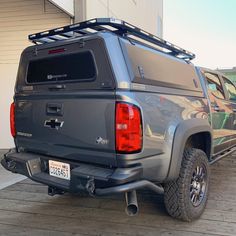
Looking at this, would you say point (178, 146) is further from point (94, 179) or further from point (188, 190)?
point (94, 179)

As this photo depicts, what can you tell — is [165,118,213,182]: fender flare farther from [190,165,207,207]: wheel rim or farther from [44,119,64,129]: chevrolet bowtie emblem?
[44,119,64,129]: chevrolet bowtie emblem

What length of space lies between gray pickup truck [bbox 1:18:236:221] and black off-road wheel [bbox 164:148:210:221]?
11 mm

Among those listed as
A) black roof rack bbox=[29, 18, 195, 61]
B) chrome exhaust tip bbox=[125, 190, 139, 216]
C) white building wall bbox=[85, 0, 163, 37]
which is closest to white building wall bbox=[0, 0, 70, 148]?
white building wall bbox=[85, 0, 163, 37]

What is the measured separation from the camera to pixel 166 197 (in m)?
3.41

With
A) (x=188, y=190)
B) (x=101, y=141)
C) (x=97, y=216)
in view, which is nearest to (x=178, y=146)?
(x=188, y=190)

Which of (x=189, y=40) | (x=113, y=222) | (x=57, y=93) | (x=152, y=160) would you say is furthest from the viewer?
(x=189, y=40)

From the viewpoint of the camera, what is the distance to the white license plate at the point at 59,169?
310 cm

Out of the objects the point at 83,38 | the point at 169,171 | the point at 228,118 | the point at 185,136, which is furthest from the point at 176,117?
the point at 228,118

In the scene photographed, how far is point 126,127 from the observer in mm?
2713

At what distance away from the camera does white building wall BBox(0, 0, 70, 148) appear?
A: 23.3 ft

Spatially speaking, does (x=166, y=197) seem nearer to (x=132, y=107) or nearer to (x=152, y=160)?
(x=152, y=160)

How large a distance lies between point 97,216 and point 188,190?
3.70 ft

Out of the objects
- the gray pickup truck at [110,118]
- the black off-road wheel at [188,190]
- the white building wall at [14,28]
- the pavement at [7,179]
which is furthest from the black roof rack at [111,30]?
the white building wall at [14,28]

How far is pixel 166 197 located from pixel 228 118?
2196 millimetres
